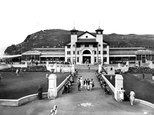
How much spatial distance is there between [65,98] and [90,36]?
40997 mm

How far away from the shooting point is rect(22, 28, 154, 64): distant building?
53.1 metres

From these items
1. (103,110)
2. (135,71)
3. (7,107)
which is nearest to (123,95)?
(103,110)

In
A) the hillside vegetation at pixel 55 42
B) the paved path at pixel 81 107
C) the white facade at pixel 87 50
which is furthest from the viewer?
the hillside vegetation at pixel 55 42

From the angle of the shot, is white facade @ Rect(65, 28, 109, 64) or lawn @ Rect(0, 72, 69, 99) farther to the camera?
white facade @ Rect(65, 28, 109, 64)

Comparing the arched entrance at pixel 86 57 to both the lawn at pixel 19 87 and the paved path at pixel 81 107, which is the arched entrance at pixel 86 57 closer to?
the lawn at pixel 19 87

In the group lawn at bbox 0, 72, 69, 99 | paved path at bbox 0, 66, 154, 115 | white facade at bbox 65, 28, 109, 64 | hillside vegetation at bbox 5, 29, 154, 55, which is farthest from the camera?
hillside vegetation at bbox 5, 29, 154, 55

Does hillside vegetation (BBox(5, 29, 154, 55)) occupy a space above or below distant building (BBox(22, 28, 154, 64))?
above

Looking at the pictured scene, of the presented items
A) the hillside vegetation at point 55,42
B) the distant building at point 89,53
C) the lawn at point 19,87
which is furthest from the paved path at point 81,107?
the hillside vegetation at point 55,42

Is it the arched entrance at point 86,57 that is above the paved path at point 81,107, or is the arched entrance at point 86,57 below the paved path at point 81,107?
above

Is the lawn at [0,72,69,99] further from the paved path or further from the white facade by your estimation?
the white facade

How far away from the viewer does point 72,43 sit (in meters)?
54.6

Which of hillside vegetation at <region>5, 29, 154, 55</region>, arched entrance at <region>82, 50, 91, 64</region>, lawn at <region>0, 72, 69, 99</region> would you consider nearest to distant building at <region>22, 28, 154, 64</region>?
arched entrance at <region>82, 50, 91, 64</region>

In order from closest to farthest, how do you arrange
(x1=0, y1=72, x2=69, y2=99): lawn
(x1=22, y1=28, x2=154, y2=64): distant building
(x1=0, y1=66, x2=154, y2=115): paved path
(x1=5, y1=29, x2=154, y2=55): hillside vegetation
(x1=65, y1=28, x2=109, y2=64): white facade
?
(x1=0, y1=66, x2=154, y2=115): paved path < (x1=0, y1=72, x2=69, y2=99): lawn < (x1=65, y1=28, x2=109, y2=64): white facade < (x1=22, y1=28, x2=154, y2=64): distant building < (x1=5, y1=29, x2=154, y2=55): hillside vegetation

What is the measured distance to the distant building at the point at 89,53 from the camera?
53125 millimetres
